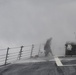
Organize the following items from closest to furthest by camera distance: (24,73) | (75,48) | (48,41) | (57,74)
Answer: (57,74) < (24,73) < (48,41) < (75,48)

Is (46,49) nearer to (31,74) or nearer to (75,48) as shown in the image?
(75,48)

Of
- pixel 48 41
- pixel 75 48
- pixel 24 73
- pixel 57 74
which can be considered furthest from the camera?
pixel 75 48

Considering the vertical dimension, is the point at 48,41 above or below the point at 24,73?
above

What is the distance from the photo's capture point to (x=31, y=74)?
13523mm

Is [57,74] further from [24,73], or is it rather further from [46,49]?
[46,49]

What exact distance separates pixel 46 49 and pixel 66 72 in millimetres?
11553

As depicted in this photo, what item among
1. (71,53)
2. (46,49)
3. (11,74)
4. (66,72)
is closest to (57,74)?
(66,72)

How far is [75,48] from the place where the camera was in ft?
89.0

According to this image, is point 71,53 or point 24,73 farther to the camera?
point 71,53

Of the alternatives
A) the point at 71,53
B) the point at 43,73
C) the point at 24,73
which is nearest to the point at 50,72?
the point at 43,73

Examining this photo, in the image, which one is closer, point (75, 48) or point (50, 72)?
point (50, 72)

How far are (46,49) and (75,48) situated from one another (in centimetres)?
400

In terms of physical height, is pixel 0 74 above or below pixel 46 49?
below

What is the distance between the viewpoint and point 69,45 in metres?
27.4
